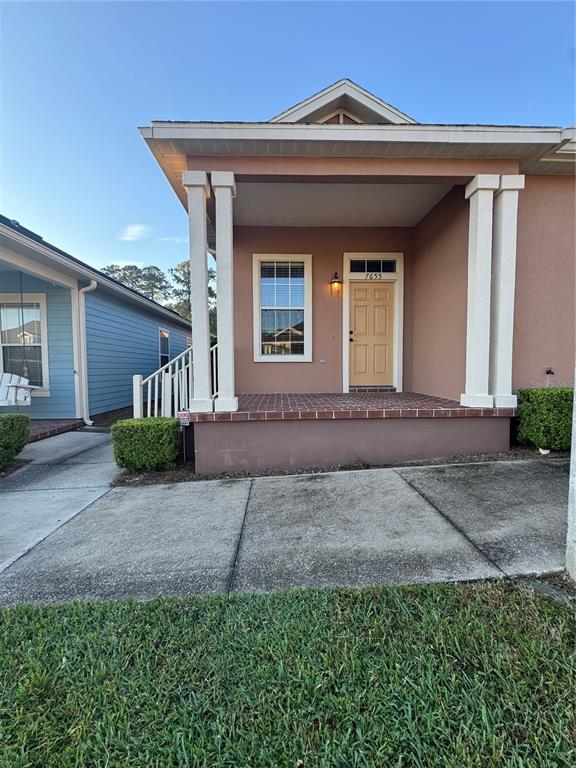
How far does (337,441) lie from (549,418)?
252 centimetres

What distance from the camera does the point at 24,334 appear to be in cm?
724

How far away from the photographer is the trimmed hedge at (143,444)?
165 inches

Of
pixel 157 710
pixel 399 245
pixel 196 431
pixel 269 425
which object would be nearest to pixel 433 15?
pixel 399 245

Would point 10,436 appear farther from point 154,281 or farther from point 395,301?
point 154,281

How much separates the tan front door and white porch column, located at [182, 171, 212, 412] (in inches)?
121

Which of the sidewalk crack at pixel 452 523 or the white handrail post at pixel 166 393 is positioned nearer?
the sidewalk crack at pixel 452 523

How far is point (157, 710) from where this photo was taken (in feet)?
4.20

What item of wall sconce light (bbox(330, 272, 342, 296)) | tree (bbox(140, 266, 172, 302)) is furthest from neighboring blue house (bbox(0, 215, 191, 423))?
tree (bbox(140, 266, 172, 302))

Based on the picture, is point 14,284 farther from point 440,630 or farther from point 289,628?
point 440,630

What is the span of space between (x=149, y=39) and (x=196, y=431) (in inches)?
318

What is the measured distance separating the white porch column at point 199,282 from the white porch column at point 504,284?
3.56 metres

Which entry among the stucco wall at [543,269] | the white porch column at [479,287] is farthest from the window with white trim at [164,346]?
the stucco wall at [543,269]

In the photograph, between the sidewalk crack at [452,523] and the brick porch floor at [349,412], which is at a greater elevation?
the brick porch floor at [349,412]

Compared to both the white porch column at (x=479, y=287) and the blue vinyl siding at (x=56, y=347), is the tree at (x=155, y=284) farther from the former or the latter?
the white porch column at (x=479, y=287)
